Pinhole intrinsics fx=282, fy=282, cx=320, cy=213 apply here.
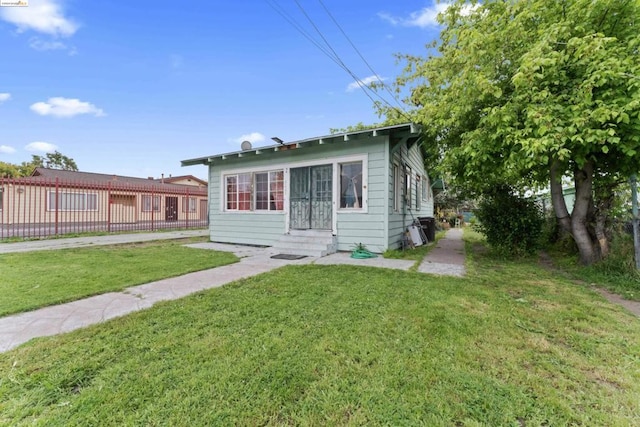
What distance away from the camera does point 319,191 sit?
7820mm

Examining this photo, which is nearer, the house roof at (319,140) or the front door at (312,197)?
the house roof at (319,140)

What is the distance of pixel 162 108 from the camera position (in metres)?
14.0

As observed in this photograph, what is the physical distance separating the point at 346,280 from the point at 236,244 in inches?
224

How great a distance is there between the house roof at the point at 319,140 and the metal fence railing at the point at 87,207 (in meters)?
6.16

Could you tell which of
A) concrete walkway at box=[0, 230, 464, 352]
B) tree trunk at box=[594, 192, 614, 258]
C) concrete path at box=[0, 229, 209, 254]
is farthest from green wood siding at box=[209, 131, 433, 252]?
tree trunk at box=[594, 192, 614, 258]

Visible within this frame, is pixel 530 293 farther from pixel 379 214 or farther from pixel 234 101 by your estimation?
pixel 234 101

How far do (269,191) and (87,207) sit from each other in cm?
1270

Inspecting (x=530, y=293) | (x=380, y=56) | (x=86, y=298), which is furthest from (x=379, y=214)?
(x=380, y=56)

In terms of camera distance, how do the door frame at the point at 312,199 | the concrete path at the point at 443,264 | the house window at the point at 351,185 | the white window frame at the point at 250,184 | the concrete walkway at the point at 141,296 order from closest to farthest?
the concrete walkway at the point at 141,296
the concrete path at the point at 443,264
the house window at the point at 351,185
the door frame at the point at 312,199
the white window frame at the point at 250,184

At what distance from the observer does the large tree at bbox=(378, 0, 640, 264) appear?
4184mm

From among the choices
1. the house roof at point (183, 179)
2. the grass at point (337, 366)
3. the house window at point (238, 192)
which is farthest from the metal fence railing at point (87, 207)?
the grass at point (337, 366)

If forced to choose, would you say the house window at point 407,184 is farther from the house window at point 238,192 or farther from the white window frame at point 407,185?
the house window at point 238,192

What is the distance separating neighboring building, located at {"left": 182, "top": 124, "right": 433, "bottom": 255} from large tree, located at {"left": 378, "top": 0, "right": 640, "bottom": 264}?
1397mm

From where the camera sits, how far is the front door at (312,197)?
25.4 feet
